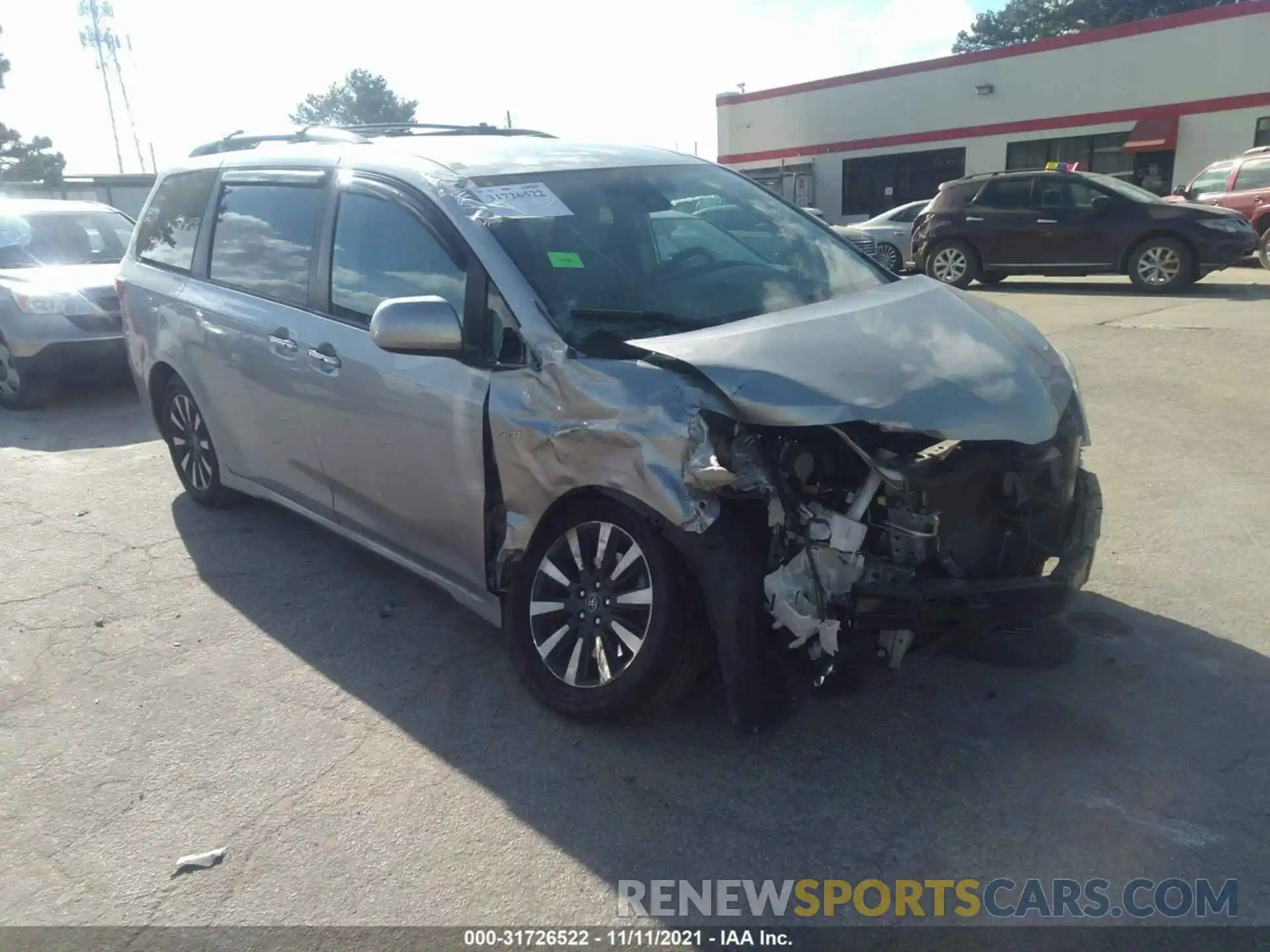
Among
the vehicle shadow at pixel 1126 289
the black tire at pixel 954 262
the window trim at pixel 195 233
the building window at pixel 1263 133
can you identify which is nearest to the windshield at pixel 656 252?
the window trim at pixel 195 233

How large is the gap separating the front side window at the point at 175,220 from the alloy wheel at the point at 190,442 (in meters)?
0.75

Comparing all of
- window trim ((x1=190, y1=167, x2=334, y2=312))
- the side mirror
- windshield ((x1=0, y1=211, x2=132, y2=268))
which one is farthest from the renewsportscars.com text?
windshield ((x1=0, y1=211, x2=132, y2=268))

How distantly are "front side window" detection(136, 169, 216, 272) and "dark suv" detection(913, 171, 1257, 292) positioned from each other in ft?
35.2

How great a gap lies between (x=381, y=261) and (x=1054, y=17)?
60439mm

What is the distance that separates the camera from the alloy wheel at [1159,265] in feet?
44.4

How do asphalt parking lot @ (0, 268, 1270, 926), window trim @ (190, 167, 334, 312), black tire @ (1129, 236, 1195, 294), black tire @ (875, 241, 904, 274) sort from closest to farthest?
asphalt parking lot @ (0, 268, 1270, 926) → window trim @ (190, 167, 334, 312) → black tire @ (1129, 236, 1195, 294) → black tire @ (875, 241, 904, 274)

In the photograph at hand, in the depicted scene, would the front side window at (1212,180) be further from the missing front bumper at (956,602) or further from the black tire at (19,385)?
the black tire at (19,385)

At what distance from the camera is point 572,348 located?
333 cm

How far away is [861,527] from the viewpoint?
2.94 metres

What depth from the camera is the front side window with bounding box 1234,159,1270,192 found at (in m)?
16.0

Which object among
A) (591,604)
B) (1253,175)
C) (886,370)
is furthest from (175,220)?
(1253,175)

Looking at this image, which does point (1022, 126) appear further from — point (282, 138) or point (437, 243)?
point (437, 243)

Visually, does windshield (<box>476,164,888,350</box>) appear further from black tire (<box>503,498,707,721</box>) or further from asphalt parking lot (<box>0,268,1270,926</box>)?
asphalt parking lot (<box>0,268,1270,926</box>)

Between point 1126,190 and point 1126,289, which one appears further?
point 1126,289
